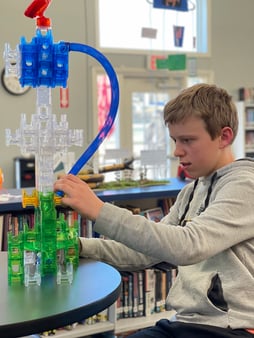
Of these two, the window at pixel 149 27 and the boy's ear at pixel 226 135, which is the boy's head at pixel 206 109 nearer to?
the boy's ear at pixel 226 135

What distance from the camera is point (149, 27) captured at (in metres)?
6.46

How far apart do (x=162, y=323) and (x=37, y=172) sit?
0.52 m

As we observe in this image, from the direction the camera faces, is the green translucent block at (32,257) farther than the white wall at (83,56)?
No

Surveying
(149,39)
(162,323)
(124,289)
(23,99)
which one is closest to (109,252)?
(162,323)

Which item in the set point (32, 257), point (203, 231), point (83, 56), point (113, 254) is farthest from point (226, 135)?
point (83, 56)

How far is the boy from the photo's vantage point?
1.16 metres

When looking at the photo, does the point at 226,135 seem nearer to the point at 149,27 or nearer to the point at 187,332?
the point at 187,332

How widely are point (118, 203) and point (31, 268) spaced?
4.72 ft

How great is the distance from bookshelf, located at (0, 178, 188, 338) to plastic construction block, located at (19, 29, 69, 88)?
1078 millimetres

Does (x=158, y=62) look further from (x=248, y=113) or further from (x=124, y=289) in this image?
(x=124, y=289)

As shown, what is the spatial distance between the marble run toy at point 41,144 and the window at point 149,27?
4.94 metres

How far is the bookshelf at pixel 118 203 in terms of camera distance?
2.28 metres

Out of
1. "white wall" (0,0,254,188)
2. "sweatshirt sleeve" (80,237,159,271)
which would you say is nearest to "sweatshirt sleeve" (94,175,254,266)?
"sweatshirt sleeve" (80,237,159,271)

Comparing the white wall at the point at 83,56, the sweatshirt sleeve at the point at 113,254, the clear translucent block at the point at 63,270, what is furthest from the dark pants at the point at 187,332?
the white wall at the point at 83,56
